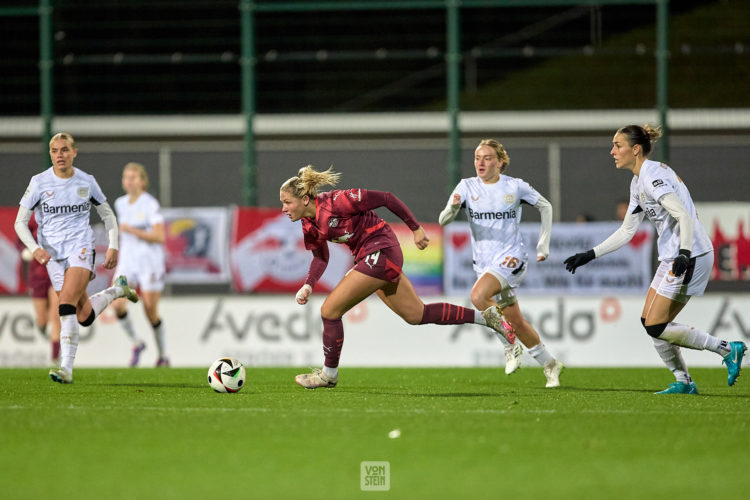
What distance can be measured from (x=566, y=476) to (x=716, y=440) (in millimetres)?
1486

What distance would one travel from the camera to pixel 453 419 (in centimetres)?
721

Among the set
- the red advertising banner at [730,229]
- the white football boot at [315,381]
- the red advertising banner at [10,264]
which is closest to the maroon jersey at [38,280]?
the red advertising banner at [10,264]

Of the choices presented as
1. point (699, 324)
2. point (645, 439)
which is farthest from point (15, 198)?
point (645, 439)

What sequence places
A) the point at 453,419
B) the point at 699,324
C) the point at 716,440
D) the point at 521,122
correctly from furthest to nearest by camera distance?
1. the point at 521,122
2. the point at 699,324
3. the point at 453,419
4. the point at 716,440

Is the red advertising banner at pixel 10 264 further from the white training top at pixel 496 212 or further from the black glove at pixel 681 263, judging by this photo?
the black glove at pixel 681 263

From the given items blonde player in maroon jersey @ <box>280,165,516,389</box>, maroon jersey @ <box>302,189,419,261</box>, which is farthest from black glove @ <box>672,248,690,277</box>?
maroon jersey @ <box>302,189,419,261</box>

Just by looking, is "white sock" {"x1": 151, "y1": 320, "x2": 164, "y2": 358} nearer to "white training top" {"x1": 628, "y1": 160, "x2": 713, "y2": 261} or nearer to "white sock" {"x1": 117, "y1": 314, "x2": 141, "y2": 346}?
"white sock" {"x1": 117, "y1": 314, "x2": 141, "y2": 346}

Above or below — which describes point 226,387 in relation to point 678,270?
below

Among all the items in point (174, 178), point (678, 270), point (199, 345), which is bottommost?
point (199, 345)

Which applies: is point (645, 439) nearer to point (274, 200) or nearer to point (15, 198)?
point (15, 198)

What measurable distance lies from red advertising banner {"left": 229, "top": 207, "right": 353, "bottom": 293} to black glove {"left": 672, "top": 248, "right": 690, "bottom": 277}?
6791 millimetres

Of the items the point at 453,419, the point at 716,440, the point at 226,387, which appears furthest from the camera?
the point at 226,387

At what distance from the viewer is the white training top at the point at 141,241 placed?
44.0ft

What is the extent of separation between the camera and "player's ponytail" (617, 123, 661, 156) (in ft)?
28.6
